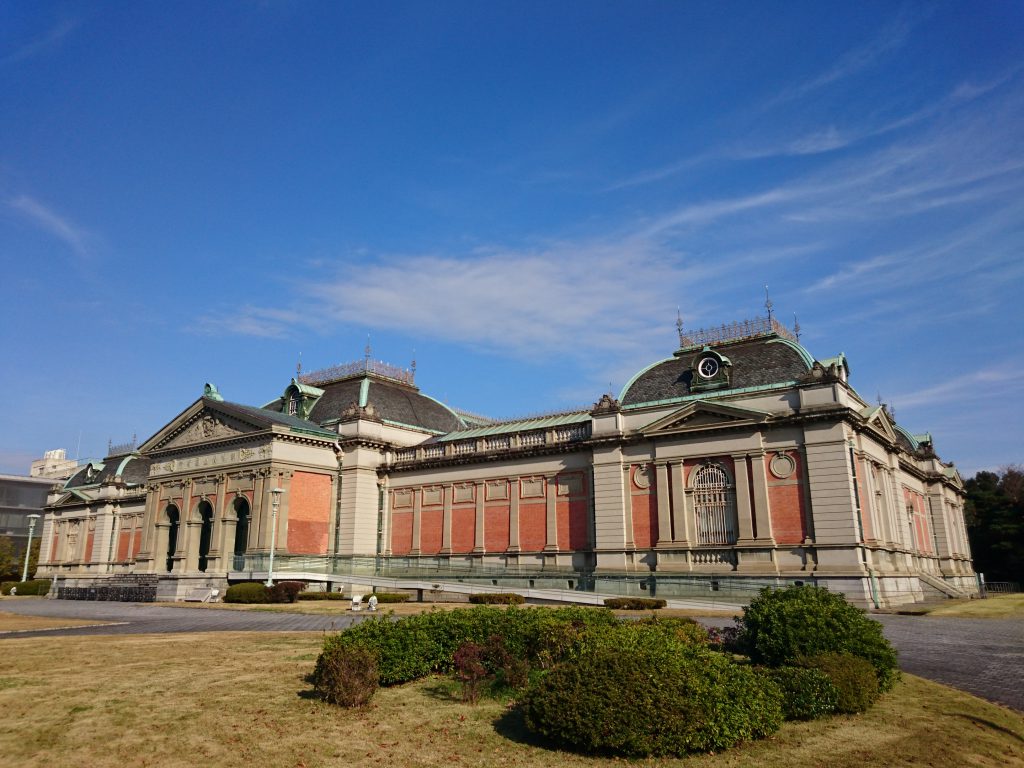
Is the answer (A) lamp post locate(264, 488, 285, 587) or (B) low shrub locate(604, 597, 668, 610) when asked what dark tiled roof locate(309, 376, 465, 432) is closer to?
(A) lamp post locate(264, 488, 285, 587)

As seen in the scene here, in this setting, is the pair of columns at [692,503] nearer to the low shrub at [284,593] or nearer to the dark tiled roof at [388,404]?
the low shrub at [284,593]

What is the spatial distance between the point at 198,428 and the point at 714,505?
36530mm

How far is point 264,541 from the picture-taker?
4578 cm

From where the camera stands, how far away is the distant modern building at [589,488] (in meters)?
35.0

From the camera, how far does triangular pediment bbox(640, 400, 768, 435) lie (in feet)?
120

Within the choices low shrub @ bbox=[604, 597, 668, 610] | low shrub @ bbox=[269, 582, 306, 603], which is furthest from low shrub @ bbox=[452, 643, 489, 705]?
low shrub @ bbox=[269, 582, 306, 603]

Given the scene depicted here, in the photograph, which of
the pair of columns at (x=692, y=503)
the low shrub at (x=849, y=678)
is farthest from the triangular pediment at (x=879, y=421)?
the low shrub at (x=849, y=678)

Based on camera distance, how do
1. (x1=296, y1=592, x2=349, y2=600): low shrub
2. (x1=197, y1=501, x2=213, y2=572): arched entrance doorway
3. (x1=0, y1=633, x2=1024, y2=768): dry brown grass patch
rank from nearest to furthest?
(x1=0, y1=633, x2=1024, y2=768): dry brown grass patch, (x1=296, y1=592, x2=349, y2=600): low shrub, (x1=197, y1=501, x2=213, y2=572): arched entrance doorway

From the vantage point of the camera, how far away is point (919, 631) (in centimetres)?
2350

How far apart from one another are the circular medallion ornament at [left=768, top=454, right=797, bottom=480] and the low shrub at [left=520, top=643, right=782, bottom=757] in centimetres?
2647

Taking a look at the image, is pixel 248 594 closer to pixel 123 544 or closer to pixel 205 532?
pixel 205 532

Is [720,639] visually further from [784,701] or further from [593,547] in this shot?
[593,547]

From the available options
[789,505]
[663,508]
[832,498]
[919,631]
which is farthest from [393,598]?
[919,631]

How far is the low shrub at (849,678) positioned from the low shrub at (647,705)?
5.84 ft
